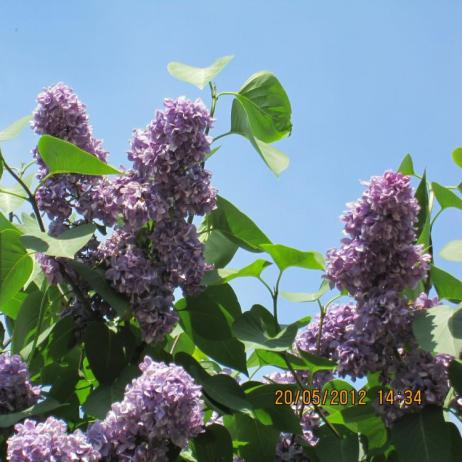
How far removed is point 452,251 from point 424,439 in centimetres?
55

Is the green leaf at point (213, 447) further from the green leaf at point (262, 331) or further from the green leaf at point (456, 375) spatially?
the green leaf at point (456, 375)

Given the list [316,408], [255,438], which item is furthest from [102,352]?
[316,408]

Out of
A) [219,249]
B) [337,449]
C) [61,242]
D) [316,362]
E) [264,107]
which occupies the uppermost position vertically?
[264,107]

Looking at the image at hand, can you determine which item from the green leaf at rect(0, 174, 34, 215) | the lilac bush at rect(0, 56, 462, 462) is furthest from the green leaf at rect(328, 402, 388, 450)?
the green leaf at rect(0, 174, 34, 215)

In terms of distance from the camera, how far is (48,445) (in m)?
1.99

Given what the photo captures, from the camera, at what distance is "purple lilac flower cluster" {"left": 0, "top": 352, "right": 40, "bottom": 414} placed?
2.43 metres

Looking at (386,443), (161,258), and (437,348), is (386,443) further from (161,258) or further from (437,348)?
(161,258)

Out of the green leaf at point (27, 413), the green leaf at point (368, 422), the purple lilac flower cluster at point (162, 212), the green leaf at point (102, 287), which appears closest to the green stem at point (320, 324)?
the green leaf at point (368, 422)

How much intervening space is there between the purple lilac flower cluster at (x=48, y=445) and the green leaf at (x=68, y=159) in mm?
689

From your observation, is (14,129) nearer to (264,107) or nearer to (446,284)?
(264,107)

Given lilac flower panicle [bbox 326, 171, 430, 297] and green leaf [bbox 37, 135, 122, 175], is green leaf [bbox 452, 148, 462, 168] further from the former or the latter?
green leaf [bbox 37, 135, 122, 175]

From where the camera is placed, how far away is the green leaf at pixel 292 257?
2556mm

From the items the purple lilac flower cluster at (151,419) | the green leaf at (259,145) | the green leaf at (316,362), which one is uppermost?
the green leaf at (259,145)

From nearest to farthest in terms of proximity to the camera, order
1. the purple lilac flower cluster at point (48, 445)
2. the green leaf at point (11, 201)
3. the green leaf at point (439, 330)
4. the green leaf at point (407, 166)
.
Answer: the purple lilac flower cluster at point (48, 445) < the green leaf at point (439, 330) < the green leaf at point (407, 166) < the green leaf at point (11, 201)
